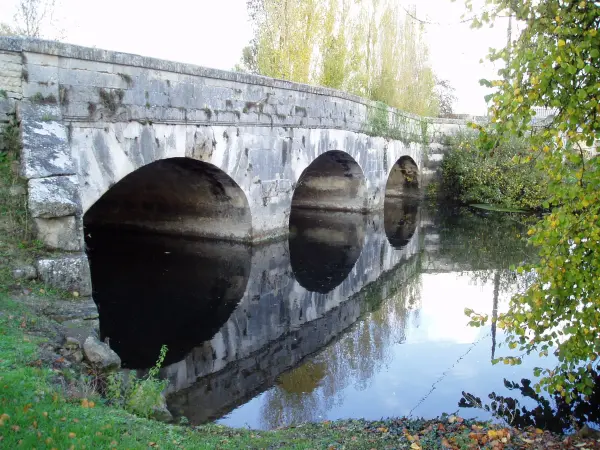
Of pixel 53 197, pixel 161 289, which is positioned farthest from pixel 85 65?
pixel 161 289

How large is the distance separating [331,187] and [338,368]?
1133cm

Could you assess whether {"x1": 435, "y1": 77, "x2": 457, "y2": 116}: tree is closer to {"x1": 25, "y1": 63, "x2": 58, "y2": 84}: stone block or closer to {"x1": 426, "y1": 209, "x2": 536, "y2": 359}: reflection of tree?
{"x1": 426, "y1": 209, "x2": 536, "y2": 359}: reflection of tree

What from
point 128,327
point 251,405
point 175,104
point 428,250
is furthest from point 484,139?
point 428,250

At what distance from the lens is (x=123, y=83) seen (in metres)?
7.46

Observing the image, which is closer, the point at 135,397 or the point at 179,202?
the point at 135,397

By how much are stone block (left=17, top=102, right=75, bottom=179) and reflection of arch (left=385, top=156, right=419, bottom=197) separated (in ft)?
54.3

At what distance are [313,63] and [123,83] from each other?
411 inches

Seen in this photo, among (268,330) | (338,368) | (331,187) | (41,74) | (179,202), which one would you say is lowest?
(338,368)

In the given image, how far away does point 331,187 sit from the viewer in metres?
17.6

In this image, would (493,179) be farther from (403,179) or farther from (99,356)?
(99,356)

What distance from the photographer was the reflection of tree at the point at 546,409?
5.32 metres

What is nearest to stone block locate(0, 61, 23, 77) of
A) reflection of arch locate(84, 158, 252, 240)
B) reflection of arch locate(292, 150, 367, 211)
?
reflection of arch locate(84, 158, 252, 240)

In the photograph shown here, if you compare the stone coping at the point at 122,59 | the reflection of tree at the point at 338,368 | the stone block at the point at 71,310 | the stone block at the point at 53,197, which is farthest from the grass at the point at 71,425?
the stone coping at the point at 122,59

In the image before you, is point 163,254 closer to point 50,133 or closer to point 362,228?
point 50,133
